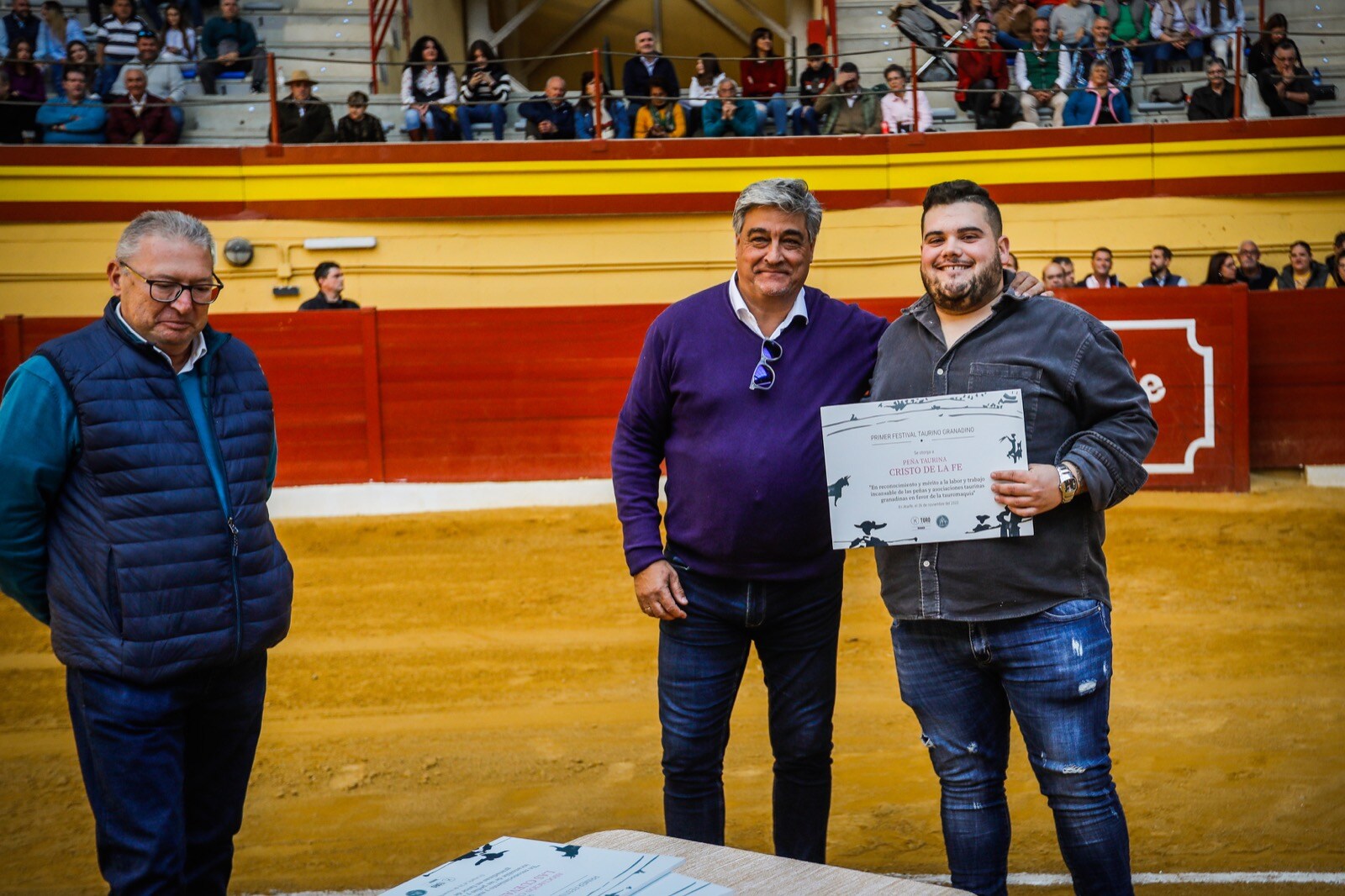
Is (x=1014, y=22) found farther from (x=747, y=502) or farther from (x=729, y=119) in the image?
(x=747, y=502)

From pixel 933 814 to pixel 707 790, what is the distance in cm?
128

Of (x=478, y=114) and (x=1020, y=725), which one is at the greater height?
(x=478, y=114)

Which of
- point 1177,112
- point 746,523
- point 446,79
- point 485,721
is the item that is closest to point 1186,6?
point 1177,112

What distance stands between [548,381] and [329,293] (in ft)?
5.85

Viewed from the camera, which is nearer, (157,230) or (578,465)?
(157,230)

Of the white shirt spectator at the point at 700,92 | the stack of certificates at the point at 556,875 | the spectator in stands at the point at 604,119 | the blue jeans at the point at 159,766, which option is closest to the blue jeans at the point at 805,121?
the white shirt spectator at the point at 700,92

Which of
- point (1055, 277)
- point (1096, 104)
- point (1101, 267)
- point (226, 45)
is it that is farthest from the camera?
point (226, 45)

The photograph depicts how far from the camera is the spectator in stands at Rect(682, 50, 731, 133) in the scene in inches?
436

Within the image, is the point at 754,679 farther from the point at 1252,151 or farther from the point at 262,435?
the point at 1252,151

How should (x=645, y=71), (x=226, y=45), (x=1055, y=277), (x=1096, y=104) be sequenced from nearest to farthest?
(x=1055, y=277) → (x=1096, y=104) → (x=645, y=71) → (x=226, y=45)

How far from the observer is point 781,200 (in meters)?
2.55

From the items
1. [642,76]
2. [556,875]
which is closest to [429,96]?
[642,76]

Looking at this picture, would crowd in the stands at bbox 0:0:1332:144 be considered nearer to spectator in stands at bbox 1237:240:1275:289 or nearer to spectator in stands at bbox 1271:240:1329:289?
spectator in stands at bbox 1237:240:1275:289

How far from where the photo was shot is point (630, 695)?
5199 mm
